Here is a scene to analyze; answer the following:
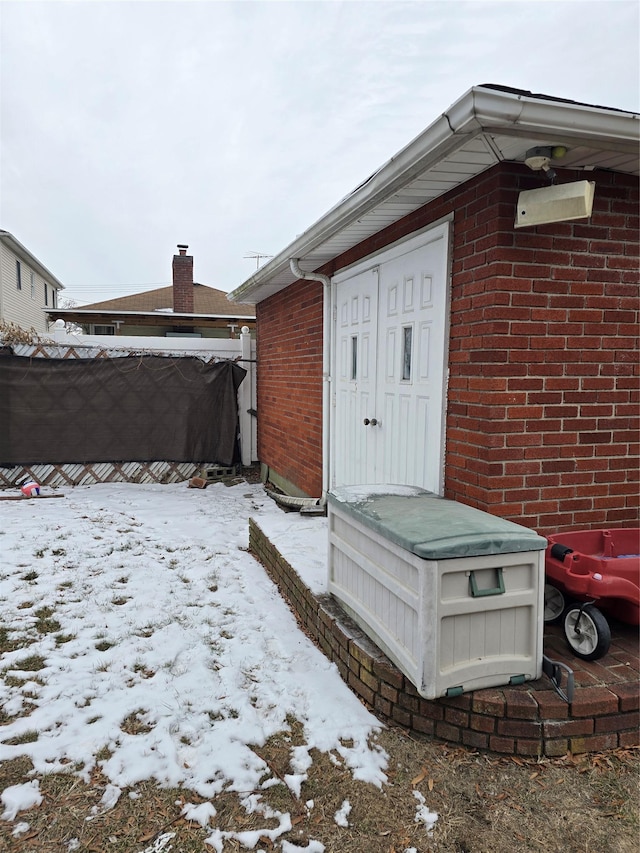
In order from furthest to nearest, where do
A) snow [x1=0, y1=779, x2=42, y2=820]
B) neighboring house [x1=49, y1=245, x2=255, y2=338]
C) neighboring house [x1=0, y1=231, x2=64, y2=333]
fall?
neighboring house [x1=0, y1=231, x2=64, y2=333]
neighboring house [x1=49, y1=245, x2=255, y2=338]
snow [x1=0, y1=779, x2=42, y2=820]

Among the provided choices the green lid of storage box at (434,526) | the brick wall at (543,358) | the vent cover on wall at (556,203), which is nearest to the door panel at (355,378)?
the brick wall at (543,358)

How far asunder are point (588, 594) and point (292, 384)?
4722 mm

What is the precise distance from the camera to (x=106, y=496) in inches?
277

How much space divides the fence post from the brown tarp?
0.68 ft

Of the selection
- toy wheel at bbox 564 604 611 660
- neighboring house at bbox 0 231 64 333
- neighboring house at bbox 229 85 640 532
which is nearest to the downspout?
neighboring house at bbox 229 85 640 532

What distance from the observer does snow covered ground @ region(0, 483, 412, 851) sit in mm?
2135

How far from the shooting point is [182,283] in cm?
1738

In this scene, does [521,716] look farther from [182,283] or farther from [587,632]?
[182,283]

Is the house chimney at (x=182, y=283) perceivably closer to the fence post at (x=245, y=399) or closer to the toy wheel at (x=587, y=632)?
the fence post at (x=245, y=399)

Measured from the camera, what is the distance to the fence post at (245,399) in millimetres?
8539

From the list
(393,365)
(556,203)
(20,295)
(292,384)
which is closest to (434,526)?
(556,203)

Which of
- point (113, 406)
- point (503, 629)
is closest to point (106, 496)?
point (113, 406)

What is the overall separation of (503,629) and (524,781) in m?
0.53

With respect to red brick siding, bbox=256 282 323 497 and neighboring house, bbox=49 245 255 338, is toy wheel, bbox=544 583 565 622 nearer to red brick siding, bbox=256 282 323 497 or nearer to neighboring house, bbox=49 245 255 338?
red brick siding, bbox=256 282 323 497
